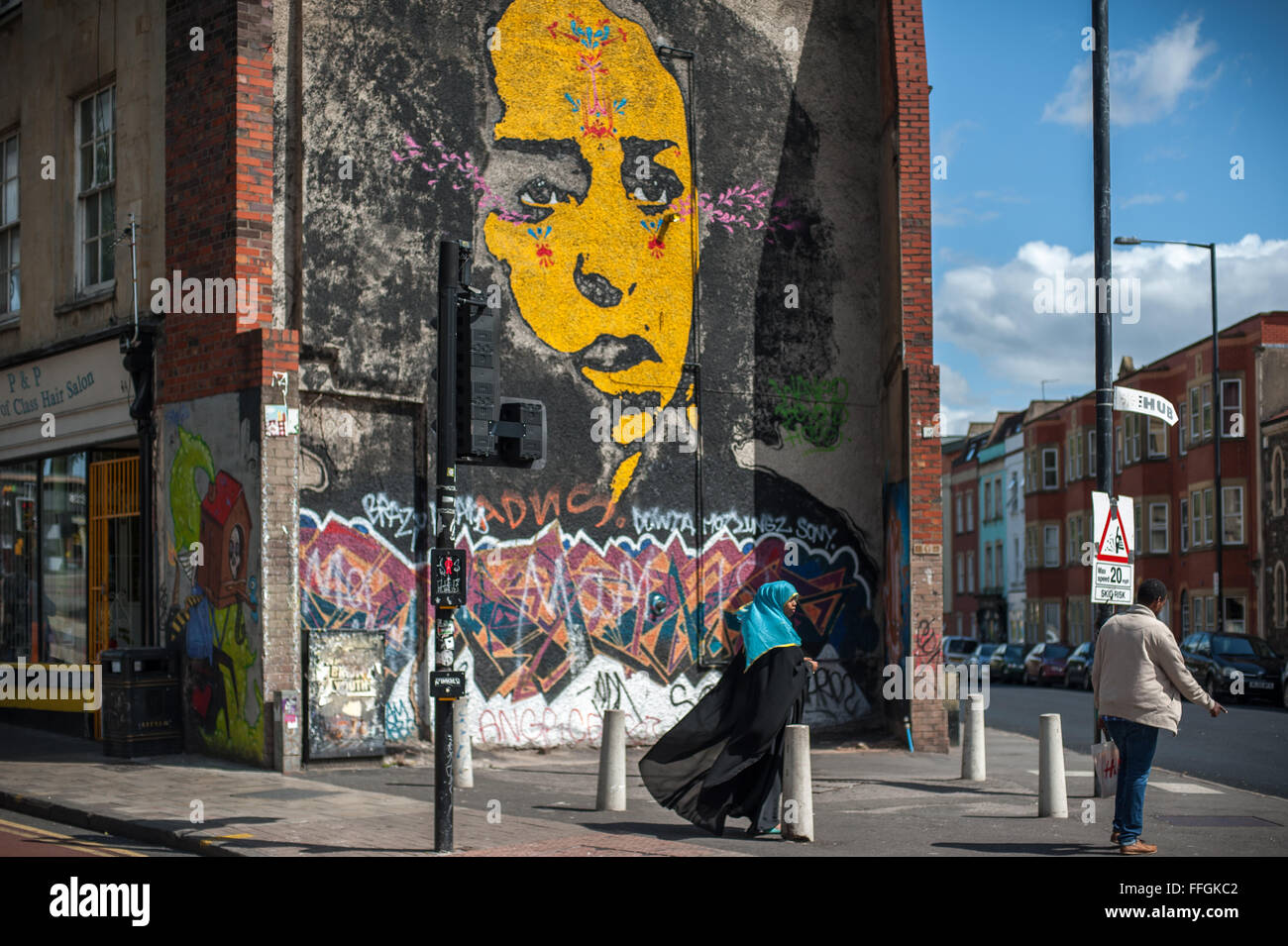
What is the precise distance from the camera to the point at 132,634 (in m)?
16.1

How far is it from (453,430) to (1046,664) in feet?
138

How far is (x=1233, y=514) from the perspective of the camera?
146 feet

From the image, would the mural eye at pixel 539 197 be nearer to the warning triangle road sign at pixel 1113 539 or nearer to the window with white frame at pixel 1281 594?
the warning triangle road sign at pixel 1113 539

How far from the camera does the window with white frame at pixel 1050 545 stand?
6294cm

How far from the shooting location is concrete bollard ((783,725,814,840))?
10.4 meters

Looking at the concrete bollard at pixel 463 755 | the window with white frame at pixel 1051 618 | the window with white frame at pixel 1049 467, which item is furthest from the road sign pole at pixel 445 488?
the window with white frame at pixel 1049 467

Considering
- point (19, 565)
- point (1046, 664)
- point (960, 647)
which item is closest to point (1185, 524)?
point (1046, 664)

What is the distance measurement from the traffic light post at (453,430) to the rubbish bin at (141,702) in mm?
5783

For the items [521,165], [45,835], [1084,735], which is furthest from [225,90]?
[1084,735]

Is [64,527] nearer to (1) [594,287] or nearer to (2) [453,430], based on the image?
(1) [594,287]

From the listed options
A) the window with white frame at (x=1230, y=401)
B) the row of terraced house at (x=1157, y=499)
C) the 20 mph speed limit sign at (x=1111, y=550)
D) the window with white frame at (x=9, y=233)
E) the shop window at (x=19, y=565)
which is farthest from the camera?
the window with white frame at (x=1230, y=401)

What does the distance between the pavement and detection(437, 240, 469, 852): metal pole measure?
0.35 metres

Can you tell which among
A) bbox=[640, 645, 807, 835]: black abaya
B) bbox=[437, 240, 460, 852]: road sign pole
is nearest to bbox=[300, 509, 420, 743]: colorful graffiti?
bbox=[640, 645, 807, 835]: black abaya
